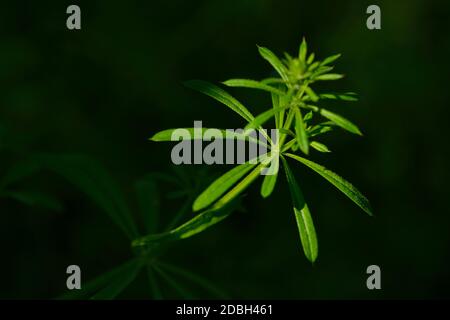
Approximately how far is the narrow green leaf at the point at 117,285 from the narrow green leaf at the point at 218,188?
571mm

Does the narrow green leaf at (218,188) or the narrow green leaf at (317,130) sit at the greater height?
the narrow green leaf at (317,130)

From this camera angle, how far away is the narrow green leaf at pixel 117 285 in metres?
1.94

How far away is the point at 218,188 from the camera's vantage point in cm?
160

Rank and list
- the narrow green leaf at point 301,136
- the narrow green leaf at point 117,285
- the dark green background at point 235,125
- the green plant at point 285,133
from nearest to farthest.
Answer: the narrow green leaf at point 301,136
the green plant at point 285,133
the narrow green leaf at point 117,285
the dark green background at point 235,125

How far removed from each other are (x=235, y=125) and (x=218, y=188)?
2.05 meters

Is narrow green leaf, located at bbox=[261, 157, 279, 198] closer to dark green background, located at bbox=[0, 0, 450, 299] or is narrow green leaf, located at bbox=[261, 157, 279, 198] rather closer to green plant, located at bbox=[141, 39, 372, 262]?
green plant, located at bbox=[141, 39, 372, 262]

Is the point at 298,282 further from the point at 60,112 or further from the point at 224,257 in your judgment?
the point at 60,112

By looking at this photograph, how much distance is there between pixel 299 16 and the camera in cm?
384

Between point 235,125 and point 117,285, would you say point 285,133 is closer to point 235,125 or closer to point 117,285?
point 117,285

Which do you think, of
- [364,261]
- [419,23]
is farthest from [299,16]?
[364,261]

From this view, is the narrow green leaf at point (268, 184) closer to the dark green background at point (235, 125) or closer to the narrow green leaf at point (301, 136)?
the narrow green leaf at point (301, 136)

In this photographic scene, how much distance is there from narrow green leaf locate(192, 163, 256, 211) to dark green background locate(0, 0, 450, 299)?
167cm

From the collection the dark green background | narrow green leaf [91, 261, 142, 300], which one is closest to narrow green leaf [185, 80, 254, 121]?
narrow green leaf [91, 261, 142, 300]

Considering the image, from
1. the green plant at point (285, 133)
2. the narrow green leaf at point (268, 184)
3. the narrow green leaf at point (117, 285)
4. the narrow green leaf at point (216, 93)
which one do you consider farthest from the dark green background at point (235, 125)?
the narrow green leaf at point (268, 184)
